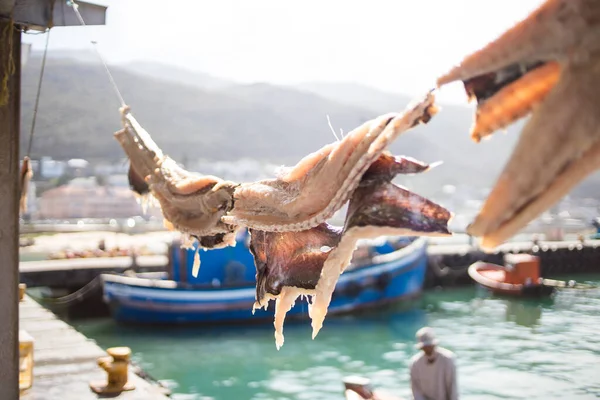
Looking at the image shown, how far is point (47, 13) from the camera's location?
495 centimetres

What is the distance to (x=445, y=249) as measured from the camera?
28.2 metres

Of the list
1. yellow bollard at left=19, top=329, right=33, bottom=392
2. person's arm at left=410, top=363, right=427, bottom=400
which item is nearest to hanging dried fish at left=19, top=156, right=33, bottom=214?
yellow bollard at left=19, top=329, right=33, bottom=392

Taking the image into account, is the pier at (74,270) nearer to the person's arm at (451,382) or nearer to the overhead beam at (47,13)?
the person's arm at (451,382)

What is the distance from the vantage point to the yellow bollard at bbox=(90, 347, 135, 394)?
23.8 feet

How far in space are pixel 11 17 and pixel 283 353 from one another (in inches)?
511

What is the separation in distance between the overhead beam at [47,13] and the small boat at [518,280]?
61.5ft

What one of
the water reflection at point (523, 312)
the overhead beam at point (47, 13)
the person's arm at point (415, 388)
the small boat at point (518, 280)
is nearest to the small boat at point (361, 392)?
the person's arm at point (415, 388)

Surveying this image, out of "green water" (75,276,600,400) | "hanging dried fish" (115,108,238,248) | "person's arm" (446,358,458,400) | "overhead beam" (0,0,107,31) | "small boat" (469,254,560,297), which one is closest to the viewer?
"hanging dried fish" (115,108,238,248)

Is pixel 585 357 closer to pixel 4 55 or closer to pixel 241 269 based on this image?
pixel 241 269

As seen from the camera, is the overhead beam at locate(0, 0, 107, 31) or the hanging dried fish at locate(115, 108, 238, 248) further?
the overhead beam at locate(0, 0, 107, 31)

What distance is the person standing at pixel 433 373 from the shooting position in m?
6.89

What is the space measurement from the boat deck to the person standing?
3010 mm

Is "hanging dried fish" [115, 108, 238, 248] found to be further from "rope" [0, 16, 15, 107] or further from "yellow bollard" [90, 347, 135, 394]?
"yellow bollard" [90, 347, 135, 394]

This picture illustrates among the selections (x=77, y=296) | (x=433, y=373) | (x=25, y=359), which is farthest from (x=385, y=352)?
(x=25, y=359)
